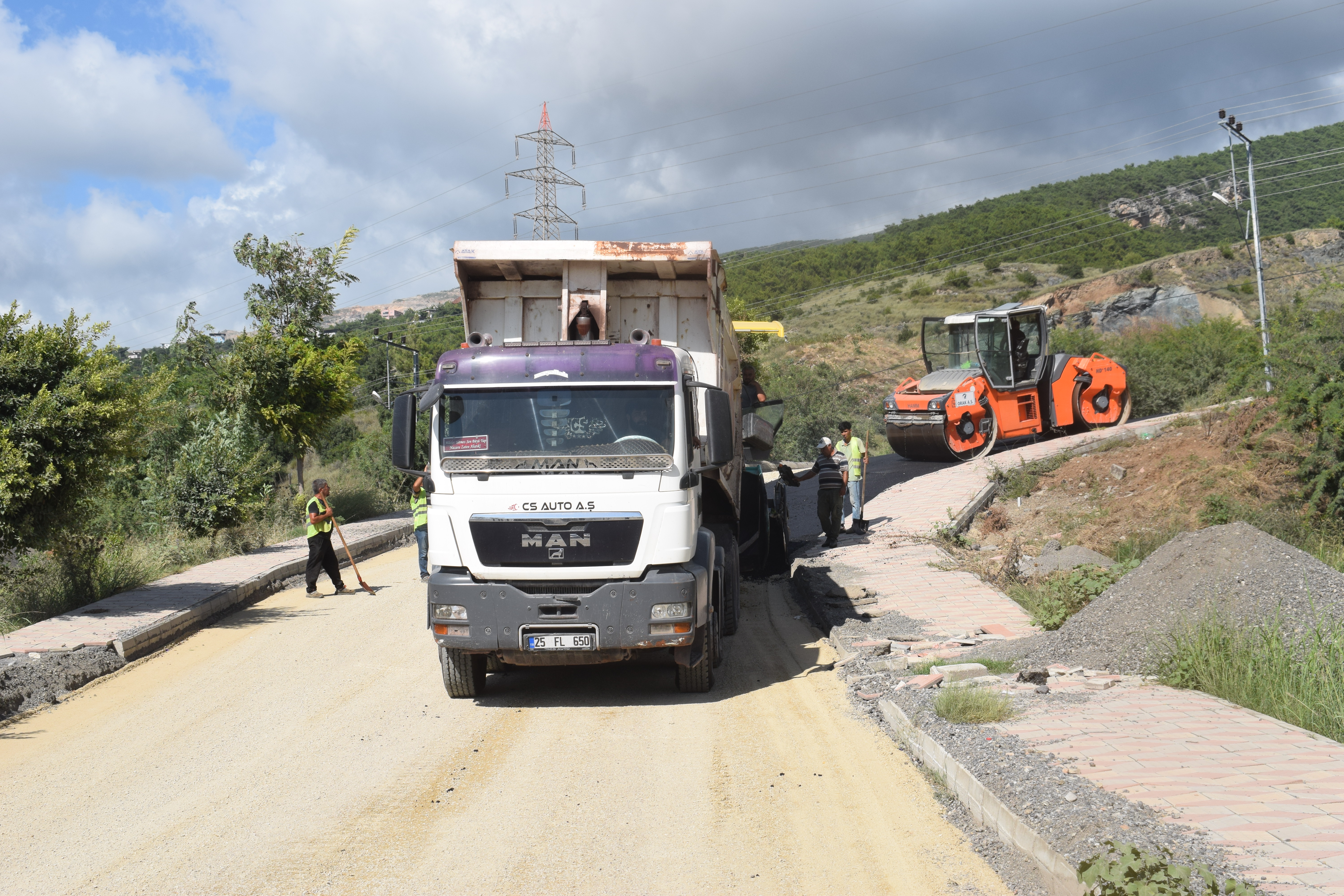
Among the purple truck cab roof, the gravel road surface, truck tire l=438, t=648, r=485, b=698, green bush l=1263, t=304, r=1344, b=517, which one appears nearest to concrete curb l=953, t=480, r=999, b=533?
green bush l=1263, t=304, r=1344, b=517

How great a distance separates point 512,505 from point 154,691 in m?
3.76

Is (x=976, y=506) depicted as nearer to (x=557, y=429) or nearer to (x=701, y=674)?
(x=701, y=674)

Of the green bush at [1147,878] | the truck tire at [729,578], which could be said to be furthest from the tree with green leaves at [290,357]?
the green bush at [1147,878]

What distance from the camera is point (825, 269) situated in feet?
303

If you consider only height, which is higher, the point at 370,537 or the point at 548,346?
the point at 548,346

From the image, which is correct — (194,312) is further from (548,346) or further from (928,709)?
(928,709)

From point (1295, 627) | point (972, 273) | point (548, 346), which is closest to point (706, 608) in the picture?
point (548, 346)

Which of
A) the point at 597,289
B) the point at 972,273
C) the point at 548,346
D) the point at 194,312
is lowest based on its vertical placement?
the point at 548,346

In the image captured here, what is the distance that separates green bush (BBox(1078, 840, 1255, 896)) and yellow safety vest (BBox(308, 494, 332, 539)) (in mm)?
10473

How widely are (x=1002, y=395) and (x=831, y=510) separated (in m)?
9.42

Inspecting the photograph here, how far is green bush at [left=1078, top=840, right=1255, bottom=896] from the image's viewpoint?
3486 mm

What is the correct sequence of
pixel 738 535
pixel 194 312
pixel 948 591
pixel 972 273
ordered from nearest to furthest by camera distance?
pixel 948 591 → pixel 738 535 → pixel 194 312 → pixel 972 273

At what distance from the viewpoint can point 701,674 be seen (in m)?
7.76

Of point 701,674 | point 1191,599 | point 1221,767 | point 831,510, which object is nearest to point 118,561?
point 701,674
